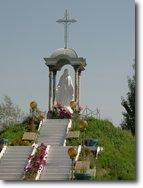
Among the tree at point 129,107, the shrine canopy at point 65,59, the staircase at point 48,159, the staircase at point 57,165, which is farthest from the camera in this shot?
the tree at point 129,107

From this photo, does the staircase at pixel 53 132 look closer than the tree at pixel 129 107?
Yes

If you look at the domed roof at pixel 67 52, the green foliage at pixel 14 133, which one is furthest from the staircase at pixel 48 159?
the domed roof at pixel 67 52

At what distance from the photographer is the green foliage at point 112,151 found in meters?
9.71

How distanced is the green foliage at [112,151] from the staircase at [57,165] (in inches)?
18.9

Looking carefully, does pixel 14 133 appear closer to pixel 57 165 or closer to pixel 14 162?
pixel 14 162

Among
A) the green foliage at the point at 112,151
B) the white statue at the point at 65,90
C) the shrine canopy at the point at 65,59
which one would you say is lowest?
the green foliage at the point at 112,151

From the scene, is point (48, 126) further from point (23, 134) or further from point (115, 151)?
point (115, 151)

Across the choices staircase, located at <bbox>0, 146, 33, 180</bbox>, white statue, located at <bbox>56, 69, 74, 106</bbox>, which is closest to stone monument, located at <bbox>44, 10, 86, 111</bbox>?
white statue, located at <bbox>56, 69, 74, 106</bbox>

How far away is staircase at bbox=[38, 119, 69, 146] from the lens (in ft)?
38.1

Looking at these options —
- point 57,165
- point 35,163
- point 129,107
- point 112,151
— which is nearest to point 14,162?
point 35,163

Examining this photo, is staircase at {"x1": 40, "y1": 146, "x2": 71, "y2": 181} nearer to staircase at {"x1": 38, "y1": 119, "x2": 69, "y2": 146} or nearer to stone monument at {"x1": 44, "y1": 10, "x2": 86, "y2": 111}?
staircase at {"x1": 38, "y1": 119, "x2": 69, "y2": 146}

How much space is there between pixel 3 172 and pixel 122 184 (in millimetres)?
2989

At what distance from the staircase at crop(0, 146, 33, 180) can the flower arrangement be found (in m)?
0.11

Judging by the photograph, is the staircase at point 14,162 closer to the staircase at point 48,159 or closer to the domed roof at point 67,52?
the staircase at point 48,159
